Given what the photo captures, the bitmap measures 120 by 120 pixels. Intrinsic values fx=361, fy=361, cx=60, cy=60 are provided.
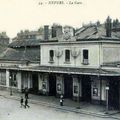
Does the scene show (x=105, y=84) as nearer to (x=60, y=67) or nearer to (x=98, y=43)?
(x=98, y=43)

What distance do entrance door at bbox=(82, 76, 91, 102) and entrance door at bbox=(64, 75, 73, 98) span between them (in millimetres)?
1987

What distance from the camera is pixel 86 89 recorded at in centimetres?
3600

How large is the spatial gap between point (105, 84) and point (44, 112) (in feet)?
21.1

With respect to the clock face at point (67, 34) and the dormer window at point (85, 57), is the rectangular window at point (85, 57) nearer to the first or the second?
the dormer window at point (85, 57)

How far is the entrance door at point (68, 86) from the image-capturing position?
37750mm

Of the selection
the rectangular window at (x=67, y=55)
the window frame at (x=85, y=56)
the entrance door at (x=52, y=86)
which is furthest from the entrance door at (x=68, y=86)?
the window frame at (x=85, y=56)

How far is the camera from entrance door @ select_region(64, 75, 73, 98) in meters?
37.8

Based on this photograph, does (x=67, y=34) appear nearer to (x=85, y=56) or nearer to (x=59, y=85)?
(x=85, y=56)

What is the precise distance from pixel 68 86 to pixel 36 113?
8453 mm

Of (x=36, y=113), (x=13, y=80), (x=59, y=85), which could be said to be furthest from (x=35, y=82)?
(x=36, y=113)

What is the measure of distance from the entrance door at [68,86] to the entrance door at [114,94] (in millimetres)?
6070

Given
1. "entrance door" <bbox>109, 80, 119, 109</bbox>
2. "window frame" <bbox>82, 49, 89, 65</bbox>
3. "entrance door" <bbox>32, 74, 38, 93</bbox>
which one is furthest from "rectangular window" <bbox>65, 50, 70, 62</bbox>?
"entrance door" <bbox>109, 80, 119, 109</bbox>

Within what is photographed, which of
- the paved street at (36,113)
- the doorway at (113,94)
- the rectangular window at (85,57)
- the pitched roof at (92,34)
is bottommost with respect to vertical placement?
the paved street at (36,113)

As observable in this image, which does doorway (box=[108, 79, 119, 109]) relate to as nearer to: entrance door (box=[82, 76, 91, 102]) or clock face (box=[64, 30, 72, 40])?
entrance door (box=[82, 76, 91, 102])
